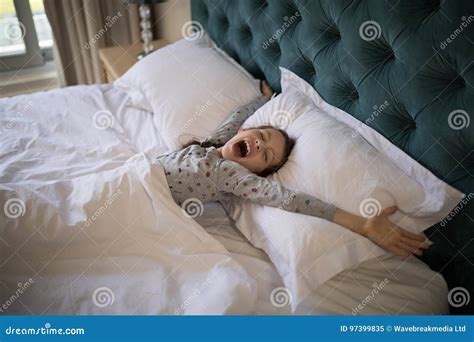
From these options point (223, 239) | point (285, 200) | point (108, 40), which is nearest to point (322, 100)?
point (285, 200)

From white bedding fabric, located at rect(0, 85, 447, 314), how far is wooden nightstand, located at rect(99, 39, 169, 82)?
3.45ft

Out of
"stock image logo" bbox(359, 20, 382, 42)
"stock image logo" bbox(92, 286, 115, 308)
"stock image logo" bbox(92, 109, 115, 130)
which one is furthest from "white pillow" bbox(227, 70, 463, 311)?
"stock image logo" bbox(92, 109, 115, 130)

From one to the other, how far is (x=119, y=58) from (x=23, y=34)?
2.06ft

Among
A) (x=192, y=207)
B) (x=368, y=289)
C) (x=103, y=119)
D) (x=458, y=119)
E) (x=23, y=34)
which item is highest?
(x=458, y=119)

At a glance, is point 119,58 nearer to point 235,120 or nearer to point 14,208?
point 235,120

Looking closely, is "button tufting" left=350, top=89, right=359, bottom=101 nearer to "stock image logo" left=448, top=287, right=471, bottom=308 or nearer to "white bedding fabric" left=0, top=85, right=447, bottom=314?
"white bedding fabric" left=0, top=85, right=447, bottom=314

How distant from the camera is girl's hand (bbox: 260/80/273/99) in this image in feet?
5.12

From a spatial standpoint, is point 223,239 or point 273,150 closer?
point 223,239

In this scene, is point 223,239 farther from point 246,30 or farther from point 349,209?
point 246,30

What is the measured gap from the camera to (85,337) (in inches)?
31.2

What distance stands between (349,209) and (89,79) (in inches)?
80.4

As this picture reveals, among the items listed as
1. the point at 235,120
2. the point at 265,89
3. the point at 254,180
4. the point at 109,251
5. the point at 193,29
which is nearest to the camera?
the point at 109,251

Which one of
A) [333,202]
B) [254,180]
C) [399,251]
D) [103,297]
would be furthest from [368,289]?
[103,297]

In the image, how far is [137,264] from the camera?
101cm
